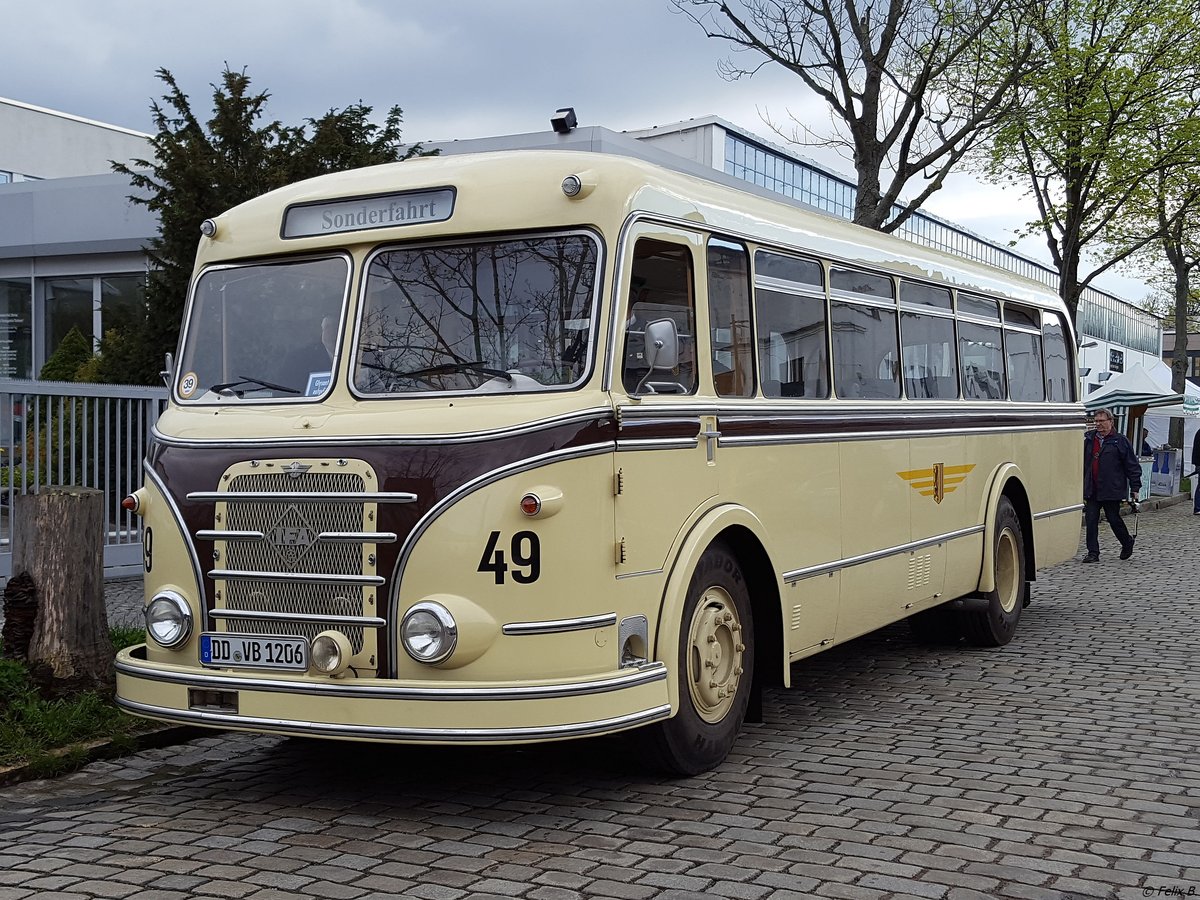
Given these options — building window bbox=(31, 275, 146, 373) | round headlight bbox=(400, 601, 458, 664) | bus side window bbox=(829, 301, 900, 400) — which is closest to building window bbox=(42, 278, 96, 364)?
building window bbox=(31, 275, 146, 373)

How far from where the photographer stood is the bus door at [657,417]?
20.5 ft

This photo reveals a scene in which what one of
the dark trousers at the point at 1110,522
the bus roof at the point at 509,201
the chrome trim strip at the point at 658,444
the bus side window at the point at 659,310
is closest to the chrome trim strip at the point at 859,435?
the chrome trim strip at the point at 658,444

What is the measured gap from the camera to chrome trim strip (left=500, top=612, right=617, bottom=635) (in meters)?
5.86

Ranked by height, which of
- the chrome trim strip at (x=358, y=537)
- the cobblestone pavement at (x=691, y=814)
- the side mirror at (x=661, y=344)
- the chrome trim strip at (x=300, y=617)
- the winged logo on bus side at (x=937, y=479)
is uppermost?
the side mirror at (x=661, y=344)

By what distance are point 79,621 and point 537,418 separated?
11.1 ft

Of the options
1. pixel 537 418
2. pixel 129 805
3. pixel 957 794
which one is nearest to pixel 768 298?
pixel 537 418

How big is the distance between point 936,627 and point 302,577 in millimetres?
6569

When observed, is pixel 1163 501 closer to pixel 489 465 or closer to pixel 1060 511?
pixel 1060 511

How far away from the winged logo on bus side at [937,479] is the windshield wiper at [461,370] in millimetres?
3808

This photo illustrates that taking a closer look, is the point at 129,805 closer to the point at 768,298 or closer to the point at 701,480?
the point at 701,480

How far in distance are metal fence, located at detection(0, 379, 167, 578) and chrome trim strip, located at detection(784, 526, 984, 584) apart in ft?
21.1

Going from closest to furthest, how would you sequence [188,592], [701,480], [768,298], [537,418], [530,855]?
[530,855] → [537,418] → [188,592] → [701,480] → [768,298]

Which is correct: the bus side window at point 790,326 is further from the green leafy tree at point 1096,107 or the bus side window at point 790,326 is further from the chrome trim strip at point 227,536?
the green leafy tree at point 1096,107

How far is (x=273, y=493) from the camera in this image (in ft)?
20.1
